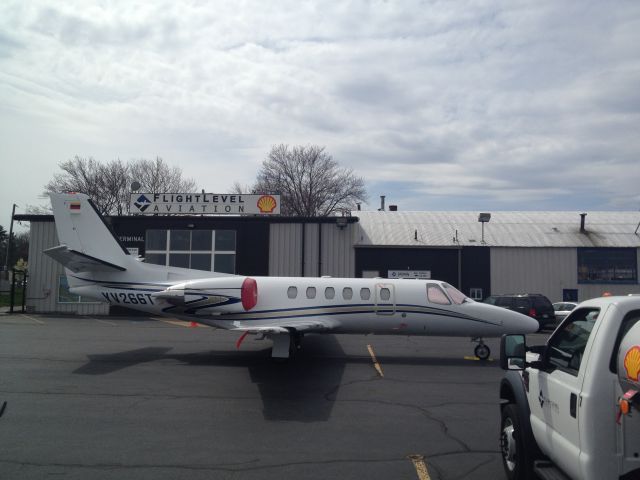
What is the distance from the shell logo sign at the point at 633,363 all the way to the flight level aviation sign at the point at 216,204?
1061 inches

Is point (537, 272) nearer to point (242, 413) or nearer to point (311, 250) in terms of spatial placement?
point (311, 250)

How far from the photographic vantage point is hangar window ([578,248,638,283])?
31.9 metres

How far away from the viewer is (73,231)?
16703 mm

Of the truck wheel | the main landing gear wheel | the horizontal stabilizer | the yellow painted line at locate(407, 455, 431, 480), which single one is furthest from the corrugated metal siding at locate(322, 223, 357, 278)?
the truck wheel

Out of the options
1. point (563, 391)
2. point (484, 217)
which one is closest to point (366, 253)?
point (484, 217)

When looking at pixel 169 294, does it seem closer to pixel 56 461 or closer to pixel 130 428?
pixel 130 428

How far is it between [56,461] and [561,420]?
237 inches

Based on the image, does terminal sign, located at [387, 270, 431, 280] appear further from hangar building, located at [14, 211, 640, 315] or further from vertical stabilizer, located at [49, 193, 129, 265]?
vertical stabilizer, located at [49, 193, 129, 265]

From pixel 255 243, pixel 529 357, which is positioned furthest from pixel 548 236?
pixel 529 357

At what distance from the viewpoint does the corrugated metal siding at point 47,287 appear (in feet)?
98.2

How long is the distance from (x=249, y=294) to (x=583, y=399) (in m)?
11.7

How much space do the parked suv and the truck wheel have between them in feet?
66.4

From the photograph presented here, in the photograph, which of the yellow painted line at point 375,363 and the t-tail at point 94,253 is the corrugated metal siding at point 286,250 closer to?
the yellow painted line at point 375,363

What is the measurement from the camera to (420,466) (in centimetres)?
666
